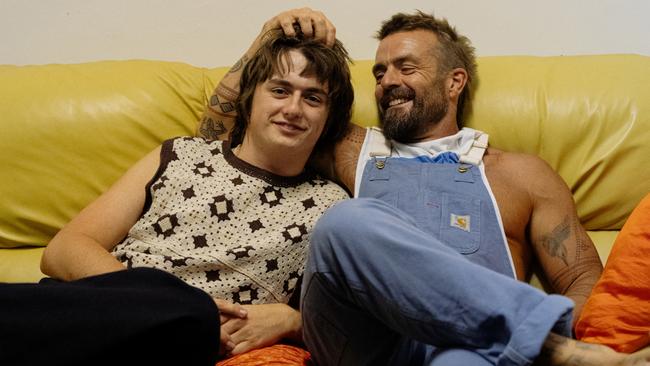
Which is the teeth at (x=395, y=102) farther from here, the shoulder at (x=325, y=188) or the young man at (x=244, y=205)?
the shoulder at (x=325, y=188)

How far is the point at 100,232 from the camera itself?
134 cm

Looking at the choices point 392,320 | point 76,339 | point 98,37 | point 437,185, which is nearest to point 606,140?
point 437,185

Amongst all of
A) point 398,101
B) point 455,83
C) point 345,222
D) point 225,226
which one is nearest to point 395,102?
point 398,101

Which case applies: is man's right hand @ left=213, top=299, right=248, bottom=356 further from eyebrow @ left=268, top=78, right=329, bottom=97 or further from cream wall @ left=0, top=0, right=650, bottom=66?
cream wall @ left=0, top=0, right=650, bottom=66

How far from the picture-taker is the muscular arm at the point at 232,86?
4.89 ft

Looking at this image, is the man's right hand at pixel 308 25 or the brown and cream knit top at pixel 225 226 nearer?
the brown and cream knit top at pixel 225 226

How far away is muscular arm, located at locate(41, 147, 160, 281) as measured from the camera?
4.17 ft

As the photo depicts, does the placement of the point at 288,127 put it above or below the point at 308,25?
below

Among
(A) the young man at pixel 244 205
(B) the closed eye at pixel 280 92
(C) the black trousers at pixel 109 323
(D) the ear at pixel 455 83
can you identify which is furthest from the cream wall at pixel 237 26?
(C) the black trousers at pixel 109 323

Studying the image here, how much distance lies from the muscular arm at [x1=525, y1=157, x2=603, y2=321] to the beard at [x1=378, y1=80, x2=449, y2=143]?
0.82ft

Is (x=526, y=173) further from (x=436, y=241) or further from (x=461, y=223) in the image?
(x=436, y=241)

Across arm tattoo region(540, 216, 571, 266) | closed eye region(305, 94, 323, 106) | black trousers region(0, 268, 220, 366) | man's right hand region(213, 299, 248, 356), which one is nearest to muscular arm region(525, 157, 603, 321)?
arm tattoo region(540, 216, 571, 266)

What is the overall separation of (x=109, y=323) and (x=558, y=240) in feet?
3.09

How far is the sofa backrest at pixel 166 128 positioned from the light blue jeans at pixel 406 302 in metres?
0.61
